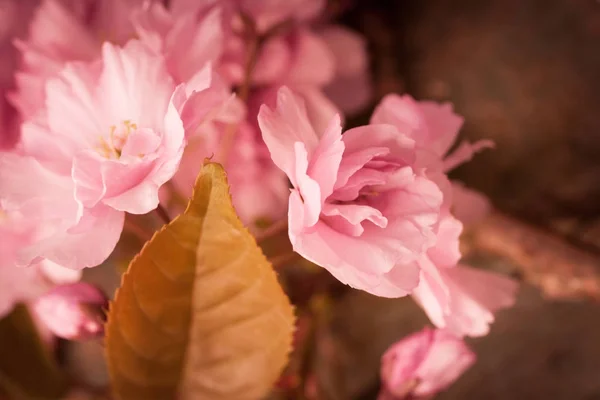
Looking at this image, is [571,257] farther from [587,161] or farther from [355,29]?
[355,29]

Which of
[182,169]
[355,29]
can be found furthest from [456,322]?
[355,29]

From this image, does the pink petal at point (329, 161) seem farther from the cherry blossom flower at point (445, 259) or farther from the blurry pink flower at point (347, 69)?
the blurry pink flower at point (347, 69)

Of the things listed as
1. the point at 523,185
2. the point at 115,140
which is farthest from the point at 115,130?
the point at 523,185

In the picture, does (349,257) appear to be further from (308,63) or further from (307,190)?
(308,63)

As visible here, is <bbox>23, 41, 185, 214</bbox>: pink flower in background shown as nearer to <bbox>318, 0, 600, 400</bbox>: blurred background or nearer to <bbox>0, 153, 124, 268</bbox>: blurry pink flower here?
<bbox>0, 153, 124, 268</bbox>: blurry pink flower

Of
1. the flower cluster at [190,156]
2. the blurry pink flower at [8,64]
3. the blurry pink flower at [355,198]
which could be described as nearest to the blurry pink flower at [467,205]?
the flower cluster at [190,156]
